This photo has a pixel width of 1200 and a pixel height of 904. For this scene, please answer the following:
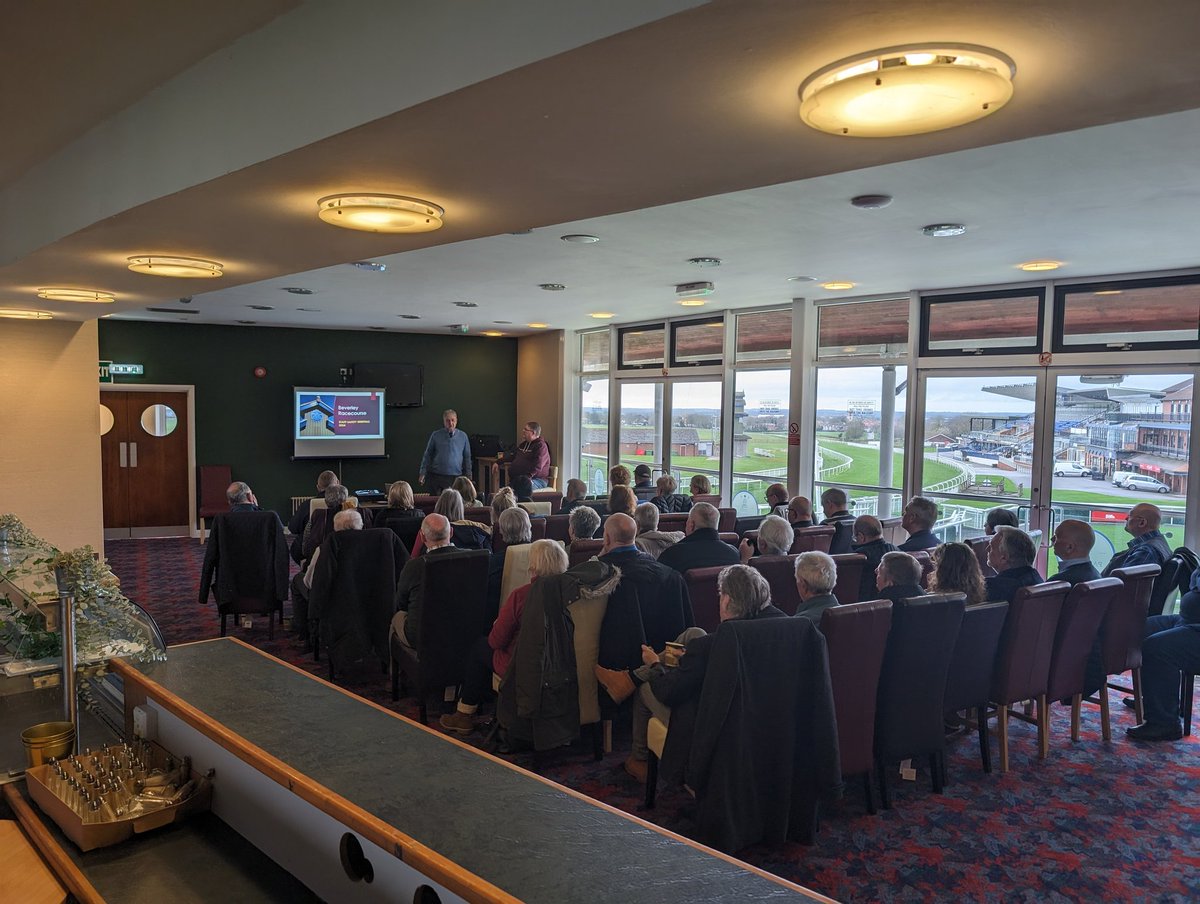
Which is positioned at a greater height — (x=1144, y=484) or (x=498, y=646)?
(x=1144, y=484)

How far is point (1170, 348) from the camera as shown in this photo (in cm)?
619

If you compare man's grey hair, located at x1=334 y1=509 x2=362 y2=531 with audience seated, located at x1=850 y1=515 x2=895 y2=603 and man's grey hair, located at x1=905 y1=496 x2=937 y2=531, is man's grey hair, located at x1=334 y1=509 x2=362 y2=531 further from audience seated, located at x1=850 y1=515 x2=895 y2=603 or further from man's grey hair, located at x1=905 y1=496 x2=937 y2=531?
man's grey hair, located at x1=905 y1=496 x2=937 y2=531

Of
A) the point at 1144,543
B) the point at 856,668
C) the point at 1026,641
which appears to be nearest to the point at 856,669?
the point at 856,668

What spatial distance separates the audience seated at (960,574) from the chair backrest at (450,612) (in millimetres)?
2355

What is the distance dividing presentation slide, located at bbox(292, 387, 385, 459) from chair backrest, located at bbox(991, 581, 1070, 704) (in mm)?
10157

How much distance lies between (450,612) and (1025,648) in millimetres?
2903

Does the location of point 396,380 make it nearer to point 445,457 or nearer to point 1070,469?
point 445,457

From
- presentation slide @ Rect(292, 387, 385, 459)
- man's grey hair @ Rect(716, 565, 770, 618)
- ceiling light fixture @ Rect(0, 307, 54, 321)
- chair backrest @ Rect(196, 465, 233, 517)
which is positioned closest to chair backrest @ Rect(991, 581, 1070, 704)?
man's grey hair @ Rect(716, 565, 770, 618)

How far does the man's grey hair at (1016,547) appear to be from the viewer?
4129mm

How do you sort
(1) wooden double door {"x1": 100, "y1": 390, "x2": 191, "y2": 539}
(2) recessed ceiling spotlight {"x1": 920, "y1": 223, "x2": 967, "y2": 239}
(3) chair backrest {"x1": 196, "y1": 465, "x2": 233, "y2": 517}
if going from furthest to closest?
(3) chair backrest {"x1": 196, "y1": 465, "x2": 233, "y2": 517}
(1) wooden double door {"x1": 100, "y1": 390, "x2": 191, "y2": 539}
(2) recessed ceiling spotlight {"x1": 920, "y1": 223, "x2": 967, "y2": 239}

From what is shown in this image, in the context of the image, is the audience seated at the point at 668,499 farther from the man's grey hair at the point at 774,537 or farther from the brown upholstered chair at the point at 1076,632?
the brown upholstered chair at the point at 1076,632

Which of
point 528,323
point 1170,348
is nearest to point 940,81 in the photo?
point 1170,348

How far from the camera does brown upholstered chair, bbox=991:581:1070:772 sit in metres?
3.81

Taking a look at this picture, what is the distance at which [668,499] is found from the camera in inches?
272
